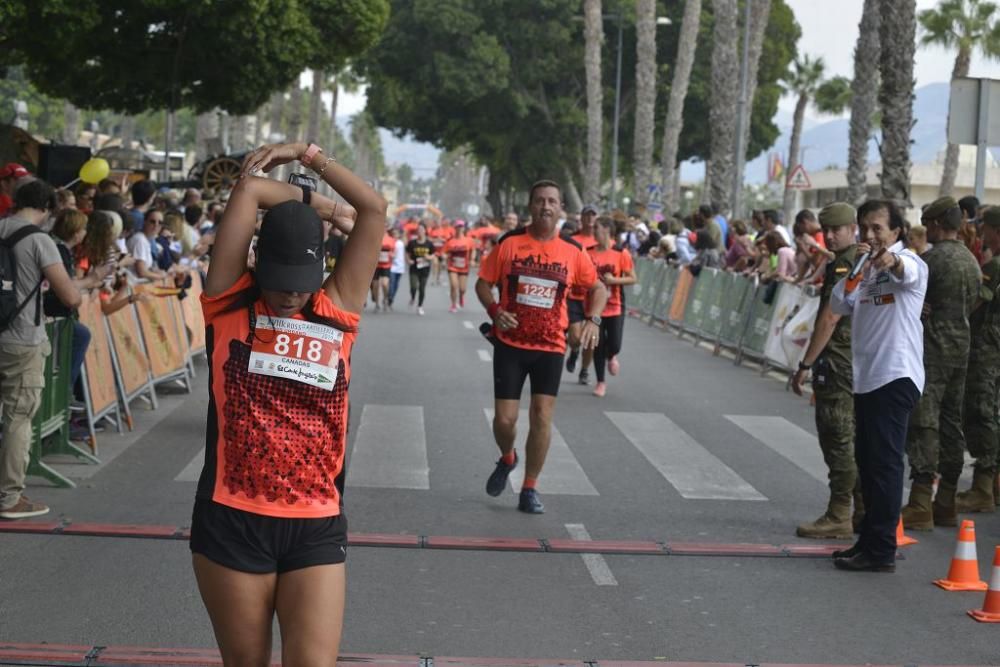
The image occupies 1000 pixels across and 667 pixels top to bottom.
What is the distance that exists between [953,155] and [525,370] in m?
49.4

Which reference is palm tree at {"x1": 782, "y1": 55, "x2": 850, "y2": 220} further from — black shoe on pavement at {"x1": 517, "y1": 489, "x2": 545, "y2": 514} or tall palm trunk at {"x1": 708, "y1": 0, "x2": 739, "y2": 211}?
black shoe on pavement at {"x1": 517, "y1": 489, "x2": 545, "y2": 514}

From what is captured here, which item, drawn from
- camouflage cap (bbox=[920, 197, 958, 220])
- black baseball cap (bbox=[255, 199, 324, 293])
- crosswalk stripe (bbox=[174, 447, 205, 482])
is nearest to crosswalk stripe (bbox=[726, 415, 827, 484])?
camouflage cap (bbox=[920, 197, 958, 220])

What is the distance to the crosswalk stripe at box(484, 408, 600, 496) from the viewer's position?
10.5 meters

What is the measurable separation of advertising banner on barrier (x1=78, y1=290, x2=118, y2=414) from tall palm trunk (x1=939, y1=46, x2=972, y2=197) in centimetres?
4550

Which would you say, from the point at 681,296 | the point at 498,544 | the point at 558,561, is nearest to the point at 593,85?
the point at 681,296

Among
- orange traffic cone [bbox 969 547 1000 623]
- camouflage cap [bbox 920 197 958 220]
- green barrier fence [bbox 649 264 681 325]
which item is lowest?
green barrier fence [bbox 649 264 681 325]

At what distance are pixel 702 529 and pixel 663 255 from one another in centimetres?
1868

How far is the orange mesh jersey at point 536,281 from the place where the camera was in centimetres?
957

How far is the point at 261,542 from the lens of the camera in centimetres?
432

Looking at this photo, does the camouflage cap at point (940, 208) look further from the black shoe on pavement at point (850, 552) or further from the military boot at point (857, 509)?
the black shoe on pavement at point (850, 552)

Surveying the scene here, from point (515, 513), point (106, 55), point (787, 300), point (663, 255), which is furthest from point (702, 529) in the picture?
point (106, 55)

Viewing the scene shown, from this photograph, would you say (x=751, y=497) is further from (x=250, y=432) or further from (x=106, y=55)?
(x=106, y=55)

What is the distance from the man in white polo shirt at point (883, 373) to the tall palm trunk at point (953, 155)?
47460 millimetres

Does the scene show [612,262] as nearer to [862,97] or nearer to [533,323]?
[533,323]
